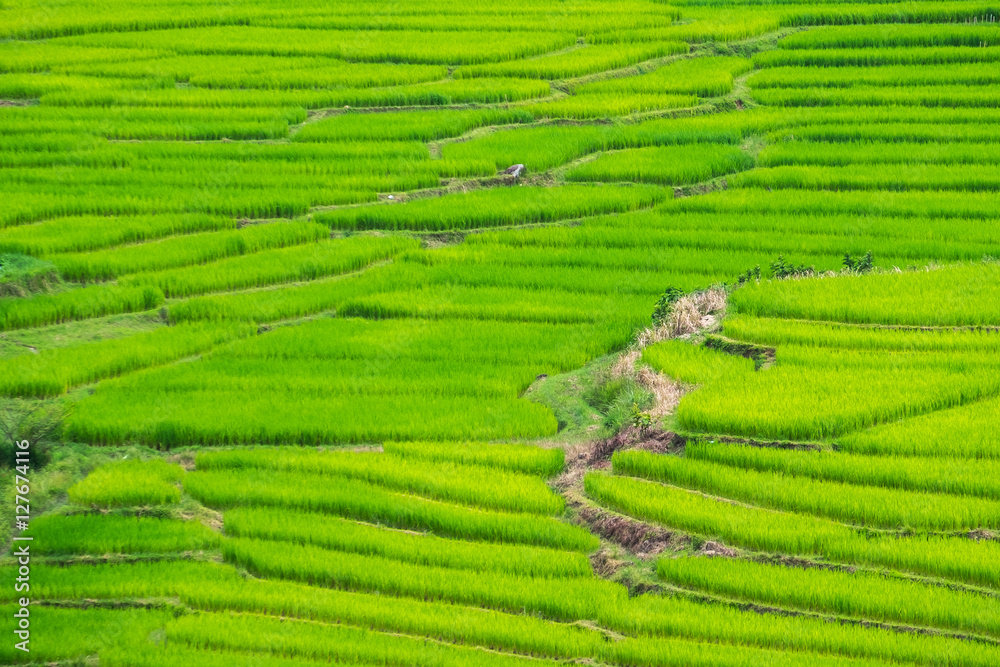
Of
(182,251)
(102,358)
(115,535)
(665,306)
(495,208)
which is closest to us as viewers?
(115,535)

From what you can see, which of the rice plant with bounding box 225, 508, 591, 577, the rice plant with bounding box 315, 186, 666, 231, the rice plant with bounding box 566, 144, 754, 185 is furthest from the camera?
the rice plant with bounding box 566, 144, 754, 185

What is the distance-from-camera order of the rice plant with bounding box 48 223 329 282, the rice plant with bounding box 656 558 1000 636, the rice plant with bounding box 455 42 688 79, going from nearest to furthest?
the rice plant with bounding box 656 558 1000 636 < the rice plant with bounding box 48 223 329 282 < the rice plant with bounding box 455 42 688 79

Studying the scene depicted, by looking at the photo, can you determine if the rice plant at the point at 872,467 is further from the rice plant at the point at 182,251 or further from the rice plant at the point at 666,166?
the rice plant at the point at 666,166

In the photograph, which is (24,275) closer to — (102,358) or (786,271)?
(102,358)

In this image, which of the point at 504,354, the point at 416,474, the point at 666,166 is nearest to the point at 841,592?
the point at 416,474

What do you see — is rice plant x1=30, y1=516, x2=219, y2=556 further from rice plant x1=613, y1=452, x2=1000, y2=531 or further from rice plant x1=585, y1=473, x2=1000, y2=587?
rice plant x1=613, y1=452, x2=1000, y2=531

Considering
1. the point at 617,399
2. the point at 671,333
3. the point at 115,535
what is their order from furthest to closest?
1. the point at 671,333
2. the point at 617,399
3. the point at 115,535

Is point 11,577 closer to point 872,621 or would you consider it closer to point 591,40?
point 872,621

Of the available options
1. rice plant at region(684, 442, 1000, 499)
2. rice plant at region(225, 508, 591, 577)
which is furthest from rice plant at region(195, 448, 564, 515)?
rice plant at region(684, 442, 1000, 499)
